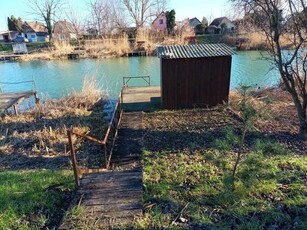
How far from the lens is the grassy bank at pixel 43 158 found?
2904mm

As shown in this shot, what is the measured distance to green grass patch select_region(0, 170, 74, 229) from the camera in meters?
2.76

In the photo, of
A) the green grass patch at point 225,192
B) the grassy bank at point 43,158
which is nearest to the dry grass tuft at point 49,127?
the grassy bank at point 43,158

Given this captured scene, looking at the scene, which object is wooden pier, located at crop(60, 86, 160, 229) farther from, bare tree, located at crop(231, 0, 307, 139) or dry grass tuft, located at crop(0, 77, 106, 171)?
bare tree, located at crop(231, 0, 307, 139)

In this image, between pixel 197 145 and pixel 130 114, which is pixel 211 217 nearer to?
pixel 197 145

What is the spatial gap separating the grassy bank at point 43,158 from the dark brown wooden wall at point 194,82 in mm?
1977

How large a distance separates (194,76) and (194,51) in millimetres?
713

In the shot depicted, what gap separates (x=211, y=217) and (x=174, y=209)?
1.30 feet

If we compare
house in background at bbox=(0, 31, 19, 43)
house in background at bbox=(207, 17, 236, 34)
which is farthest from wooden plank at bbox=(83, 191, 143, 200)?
house in background at bbox=(0, 31, 19, 43)

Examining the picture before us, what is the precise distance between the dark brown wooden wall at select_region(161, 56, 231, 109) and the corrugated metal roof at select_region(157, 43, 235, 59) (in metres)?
0.11

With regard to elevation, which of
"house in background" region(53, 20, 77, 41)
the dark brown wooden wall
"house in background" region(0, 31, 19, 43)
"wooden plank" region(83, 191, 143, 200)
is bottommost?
"wooden plank" region(83, 191, 143, 200)

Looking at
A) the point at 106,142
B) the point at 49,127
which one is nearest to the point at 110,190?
the point at 106,142

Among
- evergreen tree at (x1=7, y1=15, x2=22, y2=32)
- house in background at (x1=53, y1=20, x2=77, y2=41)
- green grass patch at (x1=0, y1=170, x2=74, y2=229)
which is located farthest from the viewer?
evergreen tree at (x1=7, y1=15, x2=22, y2=32)

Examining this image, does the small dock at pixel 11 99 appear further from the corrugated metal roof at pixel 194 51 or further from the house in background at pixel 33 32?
the house in background at pixel 33 32

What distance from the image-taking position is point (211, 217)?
268 cm
